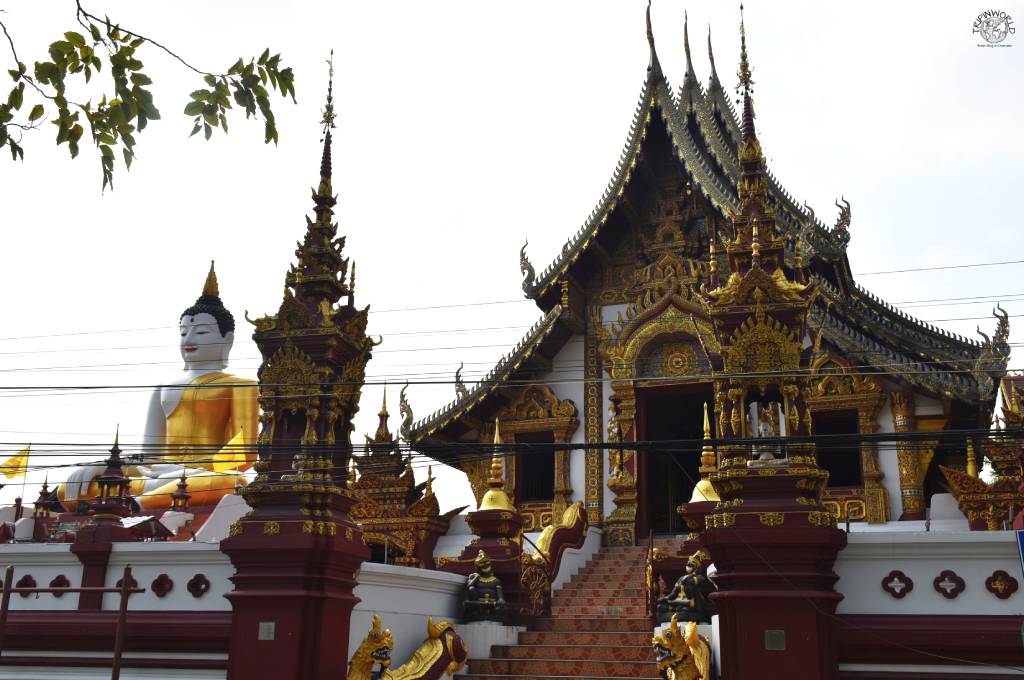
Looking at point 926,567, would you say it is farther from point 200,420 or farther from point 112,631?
point 200,420

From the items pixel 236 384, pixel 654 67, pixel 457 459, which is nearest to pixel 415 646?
pixel 457 459

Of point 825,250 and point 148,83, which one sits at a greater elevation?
point 825,250

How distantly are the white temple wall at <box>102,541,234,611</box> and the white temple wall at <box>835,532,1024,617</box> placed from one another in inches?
206

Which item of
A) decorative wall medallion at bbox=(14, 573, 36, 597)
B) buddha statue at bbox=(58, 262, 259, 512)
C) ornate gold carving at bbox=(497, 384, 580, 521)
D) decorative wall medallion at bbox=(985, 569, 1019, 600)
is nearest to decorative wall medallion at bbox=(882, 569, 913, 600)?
decorative wall medallion at bbox=(985, 569, 1019, 600)

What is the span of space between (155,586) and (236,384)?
1219cm

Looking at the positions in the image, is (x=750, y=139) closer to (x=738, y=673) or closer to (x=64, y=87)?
(x=738, y=673)

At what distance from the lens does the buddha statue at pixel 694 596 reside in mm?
9141

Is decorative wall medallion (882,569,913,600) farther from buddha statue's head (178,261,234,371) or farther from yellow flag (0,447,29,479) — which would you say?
buddha statue's head (178,261,234,371)

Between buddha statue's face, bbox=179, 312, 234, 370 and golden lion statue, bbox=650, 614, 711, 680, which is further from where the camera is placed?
buddha statue's face, bbox=179, 312, 234, 370

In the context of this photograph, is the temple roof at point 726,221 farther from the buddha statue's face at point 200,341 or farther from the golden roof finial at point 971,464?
the buddha statue's face at point 200,341

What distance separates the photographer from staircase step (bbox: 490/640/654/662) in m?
10.0

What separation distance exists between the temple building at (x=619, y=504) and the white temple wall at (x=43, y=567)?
27 mm

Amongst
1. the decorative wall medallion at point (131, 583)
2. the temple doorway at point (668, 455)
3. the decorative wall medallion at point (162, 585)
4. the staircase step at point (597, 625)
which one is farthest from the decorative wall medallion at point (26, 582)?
the temple doorway at point (668, 455)

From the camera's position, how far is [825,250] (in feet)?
52.5
